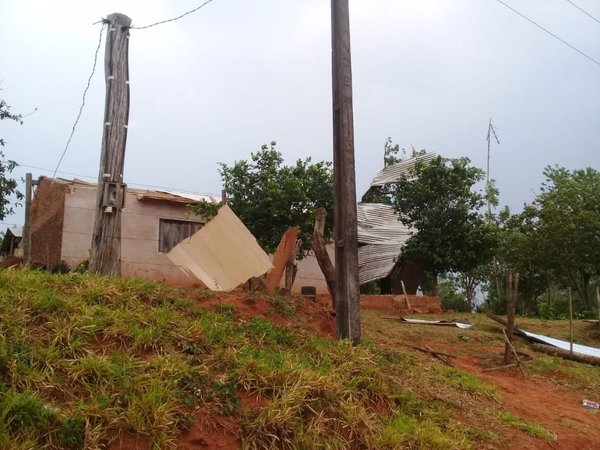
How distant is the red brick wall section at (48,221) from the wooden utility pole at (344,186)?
11147mm

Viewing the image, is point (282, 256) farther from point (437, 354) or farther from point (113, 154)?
point (113, 154)

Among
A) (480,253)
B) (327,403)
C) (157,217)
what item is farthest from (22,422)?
(480,253)

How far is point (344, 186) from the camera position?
7.04 metres

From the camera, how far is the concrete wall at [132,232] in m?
16.6

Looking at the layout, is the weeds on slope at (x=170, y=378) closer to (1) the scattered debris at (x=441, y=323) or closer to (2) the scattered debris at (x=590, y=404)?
(2) the scattered debris at (x=590, y=404)

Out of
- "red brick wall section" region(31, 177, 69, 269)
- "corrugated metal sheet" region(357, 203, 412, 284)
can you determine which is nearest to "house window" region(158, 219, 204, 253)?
"red brick wall section" region(31, 177, 69, 269)

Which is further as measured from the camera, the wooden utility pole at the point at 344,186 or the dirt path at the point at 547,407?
the wooden utility pole at the point at 344,186

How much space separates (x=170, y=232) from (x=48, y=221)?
12.0ft

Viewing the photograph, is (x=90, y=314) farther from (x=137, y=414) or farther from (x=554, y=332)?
(x=554, y=332)

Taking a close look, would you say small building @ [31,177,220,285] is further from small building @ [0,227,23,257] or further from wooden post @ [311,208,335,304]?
wooden post @ [311,208,335,304]

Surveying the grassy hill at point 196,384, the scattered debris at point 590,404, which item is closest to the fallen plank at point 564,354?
the scattered debris at point 590,404

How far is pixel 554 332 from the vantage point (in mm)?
14055

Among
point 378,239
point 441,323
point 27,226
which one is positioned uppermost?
point 378,239

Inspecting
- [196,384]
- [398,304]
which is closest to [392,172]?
[398,304]
